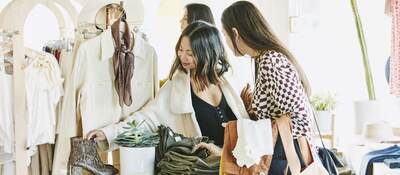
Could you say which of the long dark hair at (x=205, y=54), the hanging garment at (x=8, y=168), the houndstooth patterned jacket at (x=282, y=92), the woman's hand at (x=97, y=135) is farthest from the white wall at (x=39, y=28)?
the houndstooth patterned jacket at (x=282, y=92)

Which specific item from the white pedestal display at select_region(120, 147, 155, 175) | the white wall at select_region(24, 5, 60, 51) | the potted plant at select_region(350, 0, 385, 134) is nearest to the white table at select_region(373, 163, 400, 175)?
the potted plant at select_region(350, 0, 385, 134)

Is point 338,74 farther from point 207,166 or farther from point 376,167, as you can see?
point 207,166

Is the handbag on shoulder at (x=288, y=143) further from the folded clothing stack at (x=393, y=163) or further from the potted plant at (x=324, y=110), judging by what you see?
the potted plant at (x=324, y=110)

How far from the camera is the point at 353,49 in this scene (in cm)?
349

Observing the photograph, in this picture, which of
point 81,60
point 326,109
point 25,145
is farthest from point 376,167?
point 25,145

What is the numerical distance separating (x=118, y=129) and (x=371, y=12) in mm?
2226

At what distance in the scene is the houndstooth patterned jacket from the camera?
5.02 ft

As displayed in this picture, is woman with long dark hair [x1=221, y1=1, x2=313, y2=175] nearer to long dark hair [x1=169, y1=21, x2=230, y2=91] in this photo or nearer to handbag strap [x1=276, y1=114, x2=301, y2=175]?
handbag strap [x1=276, y1=114, x2=301, y2=175]

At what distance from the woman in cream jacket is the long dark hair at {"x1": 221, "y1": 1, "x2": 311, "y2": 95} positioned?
305mm

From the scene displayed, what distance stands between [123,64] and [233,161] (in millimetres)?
722

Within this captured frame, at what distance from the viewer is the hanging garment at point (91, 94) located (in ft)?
6.70

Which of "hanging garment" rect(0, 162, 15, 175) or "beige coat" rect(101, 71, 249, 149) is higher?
"beige coat" rect(101, 71, 249, 149)

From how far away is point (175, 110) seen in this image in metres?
2.03

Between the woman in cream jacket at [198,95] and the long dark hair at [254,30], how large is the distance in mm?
305
